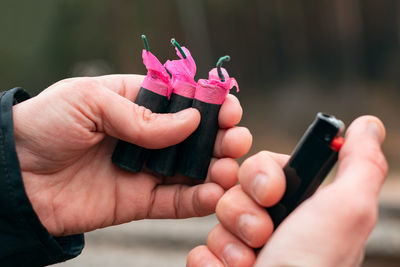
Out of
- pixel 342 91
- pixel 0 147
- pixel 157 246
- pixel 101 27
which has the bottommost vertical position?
pixel 157 246

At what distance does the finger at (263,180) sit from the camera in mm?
854

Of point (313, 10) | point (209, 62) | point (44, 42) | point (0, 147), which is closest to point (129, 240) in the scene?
point (209, 62)

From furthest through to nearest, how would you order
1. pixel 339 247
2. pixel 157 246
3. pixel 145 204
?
pixel 157 246
pixel 145 204
pixel 339 247

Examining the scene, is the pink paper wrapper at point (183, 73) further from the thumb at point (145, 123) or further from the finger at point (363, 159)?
the finger at point (363, 159)

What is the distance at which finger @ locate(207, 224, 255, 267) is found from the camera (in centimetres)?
91

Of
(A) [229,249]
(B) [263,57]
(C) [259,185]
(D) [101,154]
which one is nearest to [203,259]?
(A) [229,249]

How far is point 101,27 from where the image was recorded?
329 cm

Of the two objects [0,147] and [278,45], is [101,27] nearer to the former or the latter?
[278,45]

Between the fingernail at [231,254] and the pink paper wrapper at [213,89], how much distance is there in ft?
1.20

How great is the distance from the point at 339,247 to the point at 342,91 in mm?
2345

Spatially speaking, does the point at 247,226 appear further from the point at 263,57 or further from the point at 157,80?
the point at 263,57

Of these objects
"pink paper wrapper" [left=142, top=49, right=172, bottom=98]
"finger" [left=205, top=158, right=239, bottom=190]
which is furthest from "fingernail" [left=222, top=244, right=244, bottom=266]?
"pink paper wrapper" [left=142, top=49, right=172, bottom=98]

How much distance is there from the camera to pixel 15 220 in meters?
1.08

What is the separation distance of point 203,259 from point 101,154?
0.44 m
